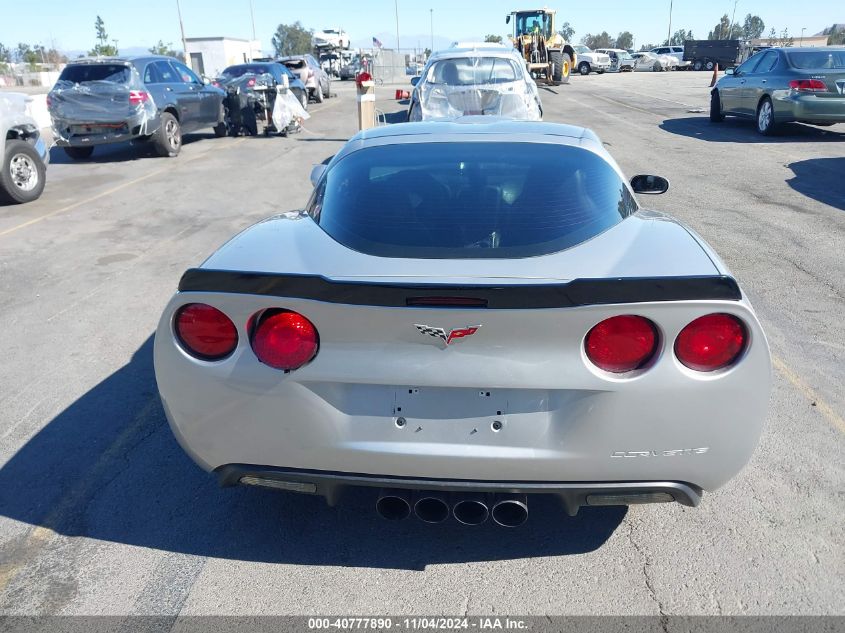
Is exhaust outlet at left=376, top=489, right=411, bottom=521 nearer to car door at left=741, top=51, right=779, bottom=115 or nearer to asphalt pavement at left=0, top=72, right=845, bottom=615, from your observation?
asphalt pavement at left=0, top=72, right=845, bottom=615

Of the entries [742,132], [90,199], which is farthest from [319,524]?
[742,132]

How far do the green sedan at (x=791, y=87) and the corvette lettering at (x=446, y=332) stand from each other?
45.0 ft

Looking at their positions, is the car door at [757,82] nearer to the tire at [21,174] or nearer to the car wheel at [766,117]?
the car wheel at [766,117]

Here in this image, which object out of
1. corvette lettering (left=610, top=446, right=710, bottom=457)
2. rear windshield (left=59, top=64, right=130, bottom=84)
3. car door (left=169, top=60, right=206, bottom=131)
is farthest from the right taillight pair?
car door (left=169, top=60, right=206, bottom=131)

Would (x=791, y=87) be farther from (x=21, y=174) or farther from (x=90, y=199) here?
(x=21, y=174)

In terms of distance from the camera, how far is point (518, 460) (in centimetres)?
235

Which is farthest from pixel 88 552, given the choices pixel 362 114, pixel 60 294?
pixel 362 114

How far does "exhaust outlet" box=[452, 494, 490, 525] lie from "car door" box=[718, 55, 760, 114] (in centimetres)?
1529

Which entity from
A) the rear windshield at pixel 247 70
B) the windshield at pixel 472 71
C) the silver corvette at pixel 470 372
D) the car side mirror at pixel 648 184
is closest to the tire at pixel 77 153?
the rear windshield at pixel 247 70

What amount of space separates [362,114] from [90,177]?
5.02 m

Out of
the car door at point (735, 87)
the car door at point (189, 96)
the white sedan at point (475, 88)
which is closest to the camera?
the white sedan at point (475, 88)

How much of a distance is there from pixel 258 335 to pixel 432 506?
0.86 metres

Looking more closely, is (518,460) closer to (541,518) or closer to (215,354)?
(541,518)

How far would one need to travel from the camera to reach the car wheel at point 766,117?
46.3 ft
